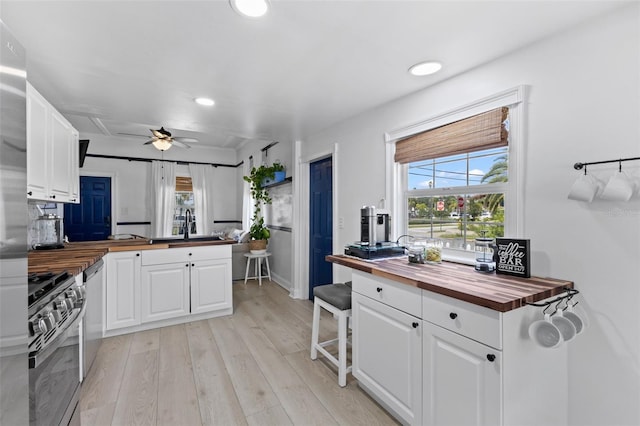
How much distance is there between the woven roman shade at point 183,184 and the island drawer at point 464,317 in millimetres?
6202

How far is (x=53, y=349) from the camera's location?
121cm

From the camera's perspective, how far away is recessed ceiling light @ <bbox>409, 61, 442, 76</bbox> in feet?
6.35

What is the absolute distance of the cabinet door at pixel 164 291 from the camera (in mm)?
3057

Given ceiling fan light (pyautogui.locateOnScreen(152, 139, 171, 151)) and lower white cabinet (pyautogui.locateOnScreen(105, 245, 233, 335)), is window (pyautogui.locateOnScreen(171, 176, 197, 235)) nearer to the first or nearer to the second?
ceiling fan light (pyautogui.locateOnScreen(152, 139, 171, 151))

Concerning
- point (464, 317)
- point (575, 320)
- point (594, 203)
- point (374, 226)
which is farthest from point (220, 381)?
point (594, 203)

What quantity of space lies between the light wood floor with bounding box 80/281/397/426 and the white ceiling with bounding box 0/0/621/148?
2.26m

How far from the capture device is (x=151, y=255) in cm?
306

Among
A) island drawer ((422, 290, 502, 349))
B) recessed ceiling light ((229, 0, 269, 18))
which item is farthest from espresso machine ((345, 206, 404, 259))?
recessed ceiling light ((229, 0, 269, 18))

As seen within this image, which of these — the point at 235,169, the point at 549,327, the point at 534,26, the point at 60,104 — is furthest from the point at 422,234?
the point at 235,169

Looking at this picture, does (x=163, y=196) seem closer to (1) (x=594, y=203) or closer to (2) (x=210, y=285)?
(2) (x=210, y=285)

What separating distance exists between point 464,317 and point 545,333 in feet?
1.06

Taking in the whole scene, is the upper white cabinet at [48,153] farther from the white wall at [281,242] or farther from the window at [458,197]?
the window at [458,197]

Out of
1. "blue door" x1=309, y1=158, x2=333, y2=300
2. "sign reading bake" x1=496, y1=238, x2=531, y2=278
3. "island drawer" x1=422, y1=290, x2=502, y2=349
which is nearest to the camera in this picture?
"island drawer" x1=422, y1=290, x2=502, y2=349

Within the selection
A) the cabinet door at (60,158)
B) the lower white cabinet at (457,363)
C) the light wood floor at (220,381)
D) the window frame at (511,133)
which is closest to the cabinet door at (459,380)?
the lower white cabinet at (457,363)
